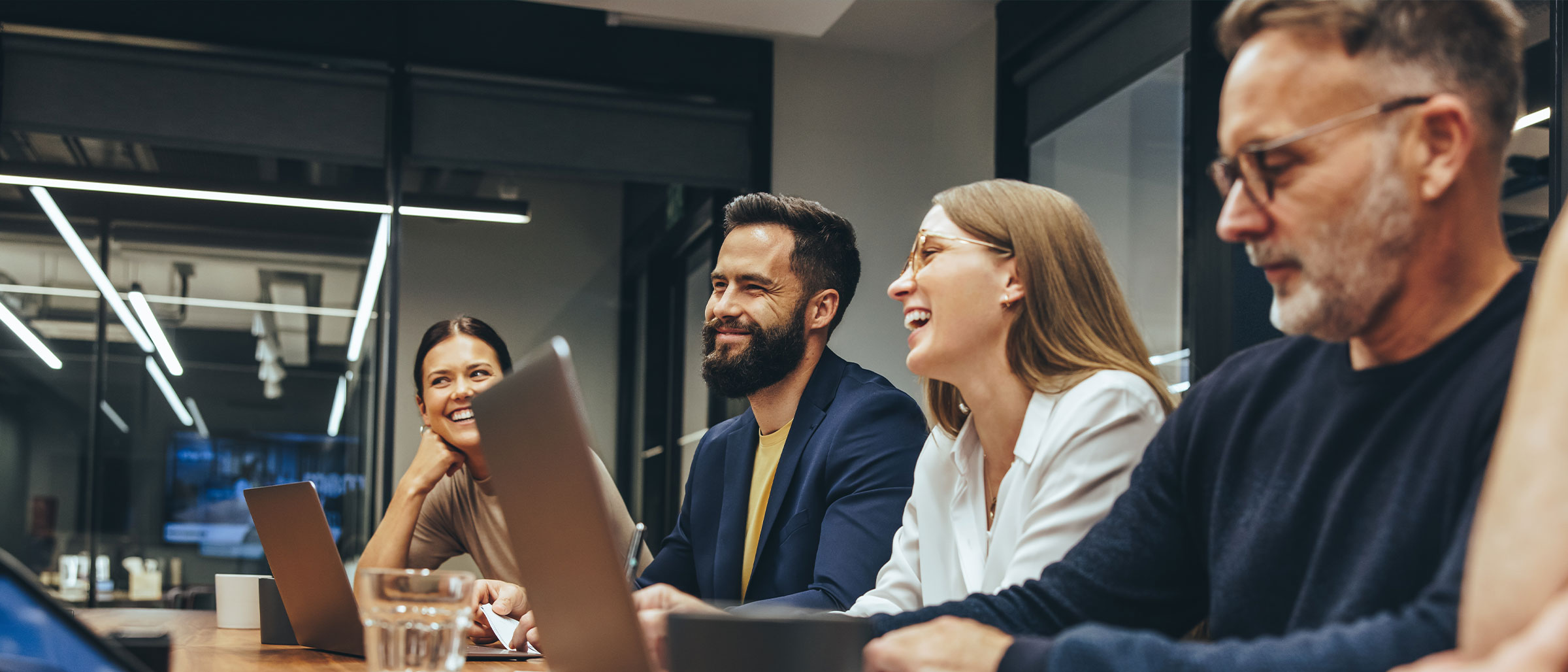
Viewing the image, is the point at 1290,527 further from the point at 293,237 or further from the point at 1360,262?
the point at 293,237

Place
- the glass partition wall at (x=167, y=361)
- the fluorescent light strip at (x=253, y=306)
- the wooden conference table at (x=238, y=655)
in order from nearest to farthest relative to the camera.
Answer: the wooden conference table at (x=238, y=655), the glass partition wall at (x=167, y=361), the fluorescent light strip at (x=253, y=306)

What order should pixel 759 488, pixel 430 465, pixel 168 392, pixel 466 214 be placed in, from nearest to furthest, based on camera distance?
pixel 759 488
pixel 430 465
pixel 168 392
pixel 466 214

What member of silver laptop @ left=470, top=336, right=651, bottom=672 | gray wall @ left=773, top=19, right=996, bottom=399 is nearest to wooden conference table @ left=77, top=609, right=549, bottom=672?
silver laptop @ left=470, top=336, right=651, bottom=672

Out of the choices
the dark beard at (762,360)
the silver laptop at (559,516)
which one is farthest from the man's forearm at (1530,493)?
the dark beard at (762,360)

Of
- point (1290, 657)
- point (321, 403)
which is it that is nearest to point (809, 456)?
point (1290, 657)

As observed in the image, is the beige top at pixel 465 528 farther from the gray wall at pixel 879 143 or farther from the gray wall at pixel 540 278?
the gray wall at pixel 879 143

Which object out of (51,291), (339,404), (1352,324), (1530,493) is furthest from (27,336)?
(1530,493)

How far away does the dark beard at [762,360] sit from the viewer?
2.43 m

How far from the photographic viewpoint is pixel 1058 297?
165 cm

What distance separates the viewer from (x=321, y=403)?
4.82 metres

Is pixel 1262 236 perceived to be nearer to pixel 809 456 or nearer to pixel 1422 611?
pixel 1422 611

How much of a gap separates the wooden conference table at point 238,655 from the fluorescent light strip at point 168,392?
267cm

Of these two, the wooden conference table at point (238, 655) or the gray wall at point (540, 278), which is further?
the gray wall at point (540, 278)

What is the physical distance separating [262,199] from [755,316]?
3032mm
